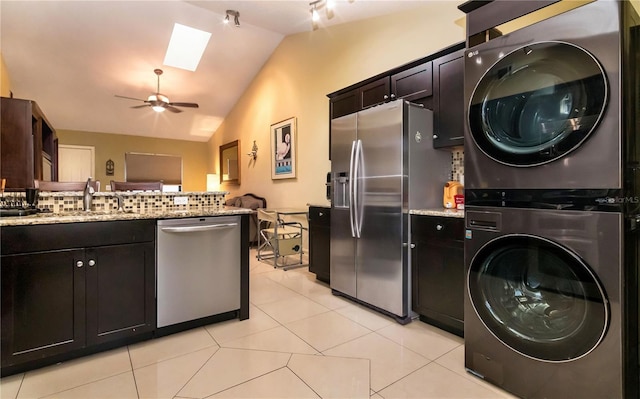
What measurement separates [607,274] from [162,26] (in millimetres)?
5890

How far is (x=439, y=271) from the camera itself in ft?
7.68

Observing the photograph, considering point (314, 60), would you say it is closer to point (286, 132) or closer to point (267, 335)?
point (286, 132)

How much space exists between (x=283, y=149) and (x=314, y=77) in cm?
136

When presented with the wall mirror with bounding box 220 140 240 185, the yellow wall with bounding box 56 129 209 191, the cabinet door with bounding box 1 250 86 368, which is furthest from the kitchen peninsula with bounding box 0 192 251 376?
the yellow wall with bounding box 56 129 209 191

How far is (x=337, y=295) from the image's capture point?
3160 millimetres

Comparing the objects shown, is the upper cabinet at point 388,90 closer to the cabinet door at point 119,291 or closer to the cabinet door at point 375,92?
the cabinet door at point 375,92

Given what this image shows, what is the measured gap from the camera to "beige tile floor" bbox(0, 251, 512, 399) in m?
1.66

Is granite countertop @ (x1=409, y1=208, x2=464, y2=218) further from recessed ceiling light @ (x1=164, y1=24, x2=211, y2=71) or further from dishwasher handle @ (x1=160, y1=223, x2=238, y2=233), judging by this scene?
recessed ceiling light @ (x1=164, y1=24, x2=211, y2=71)

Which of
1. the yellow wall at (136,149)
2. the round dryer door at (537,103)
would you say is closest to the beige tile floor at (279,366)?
the round dryer door at (537,103)

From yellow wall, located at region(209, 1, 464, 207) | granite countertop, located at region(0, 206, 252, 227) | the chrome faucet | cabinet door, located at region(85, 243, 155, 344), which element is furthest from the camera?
yellow wall, located at region(209, 1, 464, 207)

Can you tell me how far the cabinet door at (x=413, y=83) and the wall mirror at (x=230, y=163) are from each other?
5.08 m

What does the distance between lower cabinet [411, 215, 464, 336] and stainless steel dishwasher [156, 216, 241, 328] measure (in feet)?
4.84

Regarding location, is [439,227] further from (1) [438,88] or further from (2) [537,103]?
(1) [438,88]

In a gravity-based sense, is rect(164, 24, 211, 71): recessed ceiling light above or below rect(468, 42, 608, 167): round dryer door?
above
